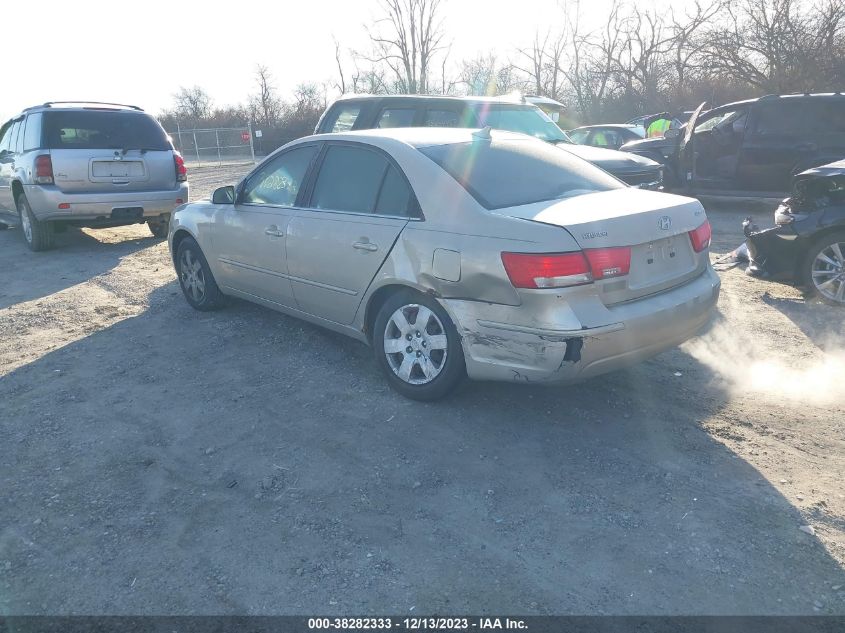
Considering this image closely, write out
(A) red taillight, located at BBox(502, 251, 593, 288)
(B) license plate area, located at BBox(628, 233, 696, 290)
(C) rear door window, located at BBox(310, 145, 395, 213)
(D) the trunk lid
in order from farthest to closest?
(C) rear door window, located at BBox(310, 145, 395, 213)
(B) license plate area, located at BBox(628, 233, 696, 290)
(D) the trunk lid
(A) red taillight, located at BBox(502, 251, 593, 288)

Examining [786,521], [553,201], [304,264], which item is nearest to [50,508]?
[304,264]

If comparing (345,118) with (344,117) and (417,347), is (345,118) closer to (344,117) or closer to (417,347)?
(344,117)

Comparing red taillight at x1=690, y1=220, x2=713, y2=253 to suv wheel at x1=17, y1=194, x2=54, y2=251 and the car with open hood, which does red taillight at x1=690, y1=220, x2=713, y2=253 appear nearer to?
the car with open hood

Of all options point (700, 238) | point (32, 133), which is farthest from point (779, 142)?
point (32, 133)

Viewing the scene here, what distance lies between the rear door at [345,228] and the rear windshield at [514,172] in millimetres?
363

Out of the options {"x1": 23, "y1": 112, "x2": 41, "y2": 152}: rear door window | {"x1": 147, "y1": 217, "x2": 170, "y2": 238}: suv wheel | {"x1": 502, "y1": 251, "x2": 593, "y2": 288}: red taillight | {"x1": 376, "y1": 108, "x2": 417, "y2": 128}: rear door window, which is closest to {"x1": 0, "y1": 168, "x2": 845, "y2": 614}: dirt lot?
{"x1": 502, "y1": 251, "x2": 593, "y2": 288}: red taillight

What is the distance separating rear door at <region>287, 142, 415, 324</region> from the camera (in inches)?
160

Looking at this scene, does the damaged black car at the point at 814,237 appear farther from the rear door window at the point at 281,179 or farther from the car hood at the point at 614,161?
the rear door window at the point at 281,179

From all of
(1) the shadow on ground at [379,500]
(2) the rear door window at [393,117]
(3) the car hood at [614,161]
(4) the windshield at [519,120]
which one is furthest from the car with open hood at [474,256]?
(3) the car hood at [614,161]

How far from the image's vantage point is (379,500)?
3090 mm

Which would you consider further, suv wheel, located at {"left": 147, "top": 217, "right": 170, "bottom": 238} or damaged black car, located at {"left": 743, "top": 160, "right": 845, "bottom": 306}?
suv wheel, located at {"left": 147, "top": 217, "right": 170, "bottom": 238}

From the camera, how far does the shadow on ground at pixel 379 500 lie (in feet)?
8.18

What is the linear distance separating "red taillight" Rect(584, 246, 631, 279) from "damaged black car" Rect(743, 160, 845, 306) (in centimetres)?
340

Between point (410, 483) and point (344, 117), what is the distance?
6.46 meters
